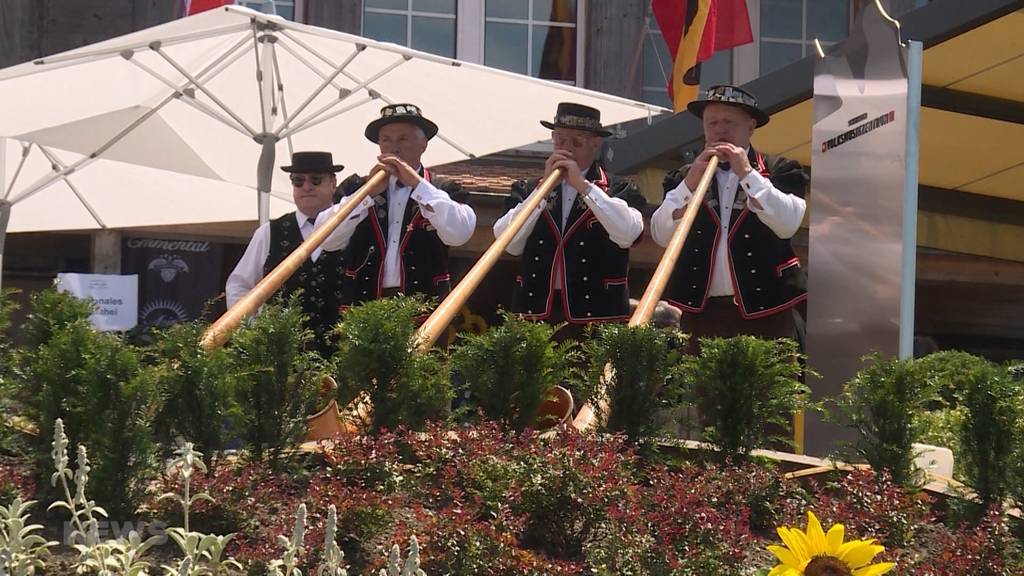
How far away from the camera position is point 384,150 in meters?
6.13

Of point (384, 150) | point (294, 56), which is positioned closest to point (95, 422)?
point (384, 150)

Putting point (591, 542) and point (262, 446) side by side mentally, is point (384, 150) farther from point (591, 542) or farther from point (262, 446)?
point (591, 542)

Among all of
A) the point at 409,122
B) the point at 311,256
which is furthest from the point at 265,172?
the point at 409,122

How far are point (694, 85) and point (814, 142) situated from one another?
4419 mm

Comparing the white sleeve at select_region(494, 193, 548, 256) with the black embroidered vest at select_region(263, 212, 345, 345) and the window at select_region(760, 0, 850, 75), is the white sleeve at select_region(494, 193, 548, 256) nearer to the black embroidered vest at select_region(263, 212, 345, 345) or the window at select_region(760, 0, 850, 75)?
the black embroidered vest at select_region(263, 212, 345, 345)

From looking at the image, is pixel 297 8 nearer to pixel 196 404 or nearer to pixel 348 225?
pixel 348 225

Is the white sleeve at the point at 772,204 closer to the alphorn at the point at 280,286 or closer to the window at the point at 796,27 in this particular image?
the alphorn at the point at 280,286

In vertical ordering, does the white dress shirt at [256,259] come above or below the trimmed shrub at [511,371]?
above

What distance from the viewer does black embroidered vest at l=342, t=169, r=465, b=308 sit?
615 cm

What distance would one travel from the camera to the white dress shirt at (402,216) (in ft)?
19.1

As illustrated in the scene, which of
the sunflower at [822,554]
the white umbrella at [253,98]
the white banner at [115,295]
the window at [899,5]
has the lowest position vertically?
the sunflower at [822,554]

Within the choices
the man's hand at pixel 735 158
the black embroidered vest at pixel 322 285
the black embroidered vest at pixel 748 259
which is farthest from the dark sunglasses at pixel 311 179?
the man's hand at pixel 735 158

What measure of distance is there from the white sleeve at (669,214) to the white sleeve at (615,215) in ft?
0.52

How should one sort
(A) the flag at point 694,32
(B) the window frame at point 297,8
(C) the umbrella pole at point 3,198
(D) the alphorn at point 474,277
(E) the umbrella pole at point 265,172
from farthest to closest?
(B) the window frame at point 297,8
(A) the flag at point 694,32
(C) the umbrella pole at point 3,198
(E) the umbrella pole at point 265,172
(D) the alphorn at point 474,277
